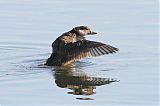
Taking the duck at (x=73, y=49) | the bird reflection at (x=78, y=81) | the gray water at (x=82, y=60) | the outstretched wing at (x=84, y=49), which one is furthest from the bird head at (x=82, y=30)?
the bird reflection at (x=78, y=81)

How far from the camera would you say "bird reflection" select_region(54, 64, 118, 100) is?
463 inches

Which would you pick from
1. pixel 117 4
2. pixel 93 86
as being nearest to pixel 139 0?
pixel 117 4

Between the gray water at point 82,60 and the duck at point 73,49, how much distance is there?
223 mm

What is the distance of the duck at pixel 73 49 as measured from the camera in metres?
13.3

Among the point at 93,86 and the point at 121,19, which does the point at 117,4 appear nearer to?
the point at 121,19

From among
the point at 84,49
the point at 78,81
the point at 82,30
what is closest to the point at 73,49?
the point at 84,49

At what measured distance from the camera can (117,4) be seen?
18.3m

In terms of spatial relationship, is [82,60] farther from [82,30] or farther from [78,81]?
[78,81]

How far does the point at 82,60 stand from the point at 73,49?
95 centimetres

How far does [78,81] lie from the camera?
Answer: 12477 millimetres

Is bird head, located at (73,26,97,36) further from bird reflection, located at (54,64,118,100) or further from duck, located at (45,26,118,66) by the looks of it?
bird reflection, located at (54,64,118,100)

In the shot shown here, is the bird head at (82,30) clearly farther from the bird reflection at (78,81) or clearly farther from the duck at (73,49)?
the bird reflection at (78,81)

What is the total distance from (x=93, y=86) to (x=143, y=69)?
134 cm

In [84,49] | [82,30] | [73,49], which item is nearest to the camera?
[84,49]
